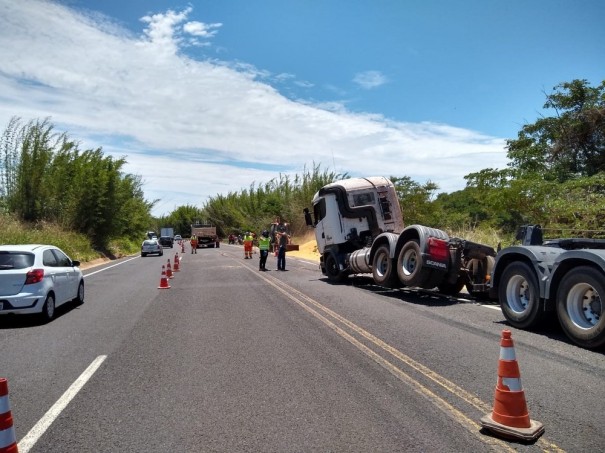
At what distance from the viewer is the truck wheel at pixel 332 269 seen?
16.5 meters

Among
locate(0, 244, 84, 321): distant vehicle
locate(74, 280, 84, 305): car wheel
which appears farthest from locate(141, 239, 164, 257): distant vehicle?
locate(0, 244, 84, 321): distant vehicle

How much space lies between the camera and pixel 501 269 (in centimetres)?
922

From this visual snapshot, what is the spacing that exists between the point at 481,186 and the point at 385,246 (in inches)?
493

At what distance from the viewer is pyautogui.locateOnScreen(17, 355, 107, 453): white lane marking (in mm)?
4344

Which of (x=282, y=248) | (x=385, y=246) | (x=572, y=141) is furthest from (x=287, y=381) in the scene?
(x=572, y=141)

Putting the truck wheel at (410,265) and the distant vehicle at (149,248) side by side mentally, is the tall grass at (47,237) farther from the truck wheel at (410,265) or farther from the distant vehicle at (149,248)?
the truck wheel at (410,265)

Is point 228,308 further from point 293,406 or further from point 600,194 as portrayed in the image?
point 600,194

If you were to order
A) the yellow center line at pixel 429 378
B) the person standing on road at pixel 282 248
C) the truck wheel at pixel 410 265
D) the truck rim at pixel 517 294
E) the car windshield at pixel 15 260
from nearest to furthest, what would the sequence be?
the yellow center line at pixel 429 378 → the truck rim at pixel 517 294 → the car windshield at pixel 15 260 → the truck wheel at pixel 410 265 → the person standing on road at pixel 282 248

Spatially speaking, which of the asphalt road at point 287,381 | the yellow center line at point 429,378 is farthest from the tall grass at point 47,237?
the yellow center line at point 429,378

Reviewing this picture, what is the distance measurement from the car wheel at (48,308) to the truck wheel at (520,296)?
8.16 metres

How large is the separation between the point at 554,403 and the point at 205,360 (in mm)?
4072

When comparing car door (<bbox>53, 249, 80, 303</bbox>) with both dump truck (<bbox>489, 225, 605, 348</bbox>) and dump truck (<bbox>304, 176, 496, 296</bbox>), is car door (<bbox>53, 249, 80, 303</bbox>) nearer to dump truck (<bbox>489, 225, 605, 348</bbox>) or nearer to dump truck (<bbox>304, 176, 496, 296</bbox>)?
dump truck (<bbox>304, 176, 496, 296</bbox>)

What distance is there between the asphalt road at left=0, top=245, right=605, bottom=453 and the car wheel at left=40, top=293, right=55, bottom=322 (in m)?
0.34

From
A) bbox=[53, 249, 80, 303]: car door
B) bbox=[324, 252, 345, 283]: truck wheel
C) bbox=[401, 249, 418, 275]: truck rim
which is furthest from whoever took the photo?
bbox=[324, 252, 345, 283]: truck wheel
